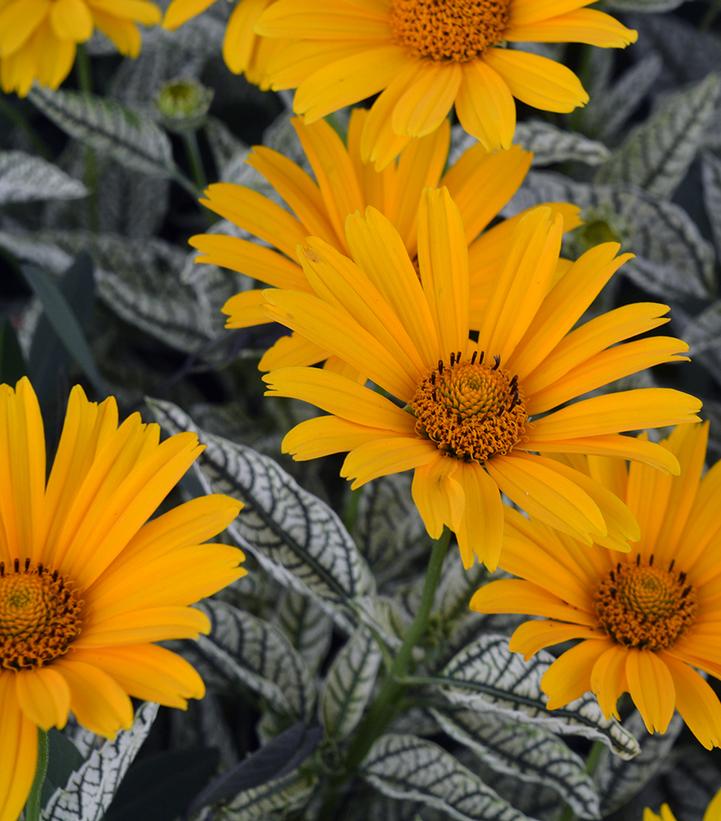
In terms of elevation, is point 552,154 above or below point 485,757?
above

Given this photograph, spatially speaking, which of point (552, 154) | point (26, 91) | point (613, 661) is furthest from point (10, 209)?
point (613, 661)

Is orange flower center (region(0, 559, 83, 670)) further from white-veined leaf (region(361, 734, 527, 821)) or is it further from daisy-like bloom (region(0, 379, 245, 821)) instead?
white-veined leaf (region(361, 734, 527, 821))

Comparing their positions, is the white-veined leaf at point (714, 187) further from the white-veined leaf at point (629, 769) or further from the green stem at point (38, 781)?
the green stem at point (38, 781)

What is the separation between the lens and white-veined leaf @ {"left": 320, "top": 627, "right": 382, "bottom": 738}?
3.05 feet

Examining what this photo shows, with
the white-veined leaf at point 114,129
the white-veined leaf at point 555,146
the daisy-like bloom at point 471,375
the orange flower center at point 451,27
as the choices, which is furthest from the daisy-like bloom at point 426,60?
the white-veined leaf at point 114,129

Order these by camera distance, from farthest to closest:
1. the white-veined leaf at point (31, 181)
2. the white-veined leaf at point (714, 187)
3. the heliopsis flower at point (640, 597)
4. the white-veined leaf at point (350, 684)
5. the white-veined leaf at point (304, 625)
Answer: the white-veined leaf at point (714, 187) < the white-veined leaf at point (31, 181) < the white-veined leaf at point (304, 625) < the white-veined leaf at point (350, 684) < the heliopsis flower at point (640, 597)

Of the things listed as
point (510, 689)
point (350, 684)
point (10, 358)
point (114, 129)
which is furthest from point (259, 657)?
point (114, 129)

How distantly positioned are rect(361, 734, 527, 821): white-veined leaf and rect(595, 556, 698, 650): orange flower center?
0.62ft

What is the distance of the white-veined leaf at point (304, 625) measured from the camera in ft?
3.51

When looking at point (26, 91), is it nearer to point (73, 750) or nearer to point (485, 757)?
point (73, 750)

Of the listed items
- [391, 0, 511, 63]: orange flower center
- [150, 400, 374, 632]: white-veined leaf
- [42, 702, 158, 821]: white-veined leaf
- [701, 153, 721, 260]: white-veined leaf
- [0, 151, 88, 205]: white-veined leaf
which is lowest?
[42, 702, 158, 821]: white-veined leaf

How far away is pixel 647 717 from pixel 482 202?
1.34 feet

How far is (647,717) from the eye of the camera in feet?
2.23

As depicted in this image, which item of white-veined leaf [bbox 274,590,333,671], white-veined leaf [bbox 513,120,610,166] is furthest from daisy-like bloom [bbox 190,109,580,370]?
white-veined leaf [bbox 274,590,333,671]
